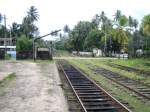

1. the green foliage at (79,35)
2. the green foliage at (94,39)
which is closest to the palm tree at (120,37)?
the green foliage at (94,39)

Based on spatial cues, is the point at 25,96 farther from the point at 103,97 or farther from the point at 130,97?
the point at 130,97

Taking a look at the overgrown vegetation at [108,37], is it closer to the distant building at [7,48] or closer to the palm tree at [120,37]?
the palm tree at [120,37]

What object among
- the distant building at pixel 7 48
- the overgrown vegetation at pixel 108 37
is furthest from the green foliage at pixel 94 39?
the distant building at pixel 7 48

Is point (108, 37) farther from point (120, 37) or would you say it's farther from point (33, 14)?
point (33, 14)

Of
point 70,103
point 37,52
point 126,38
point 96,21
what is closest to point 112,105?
point 70,103

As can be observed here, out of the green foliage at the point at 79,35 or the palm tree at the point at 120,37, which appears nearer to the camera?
the palm tree at the point at 120,37

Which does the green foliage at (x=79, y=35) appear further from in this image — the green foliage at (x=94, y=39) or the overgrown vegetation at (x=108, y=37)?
the green foliage at (x=94, y=39)

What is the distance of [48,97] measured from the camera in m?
18.5

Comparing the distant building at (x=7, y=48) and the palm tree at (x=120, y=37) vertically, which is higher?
the palm tree at (x=120, y=37)

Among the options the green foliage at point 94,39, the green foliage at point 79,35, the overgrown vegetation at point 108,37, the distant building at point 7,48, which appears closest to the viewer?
the distant building at point 7,48

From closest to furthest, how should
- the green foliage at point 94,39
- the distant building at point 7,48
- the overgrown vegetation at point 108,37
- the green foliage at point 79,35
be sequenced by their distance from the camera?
the distant building at point 7,48, the overgrown vegetation at point 108,37, the green foliage at point 94,39, the green foliage at point 79,35

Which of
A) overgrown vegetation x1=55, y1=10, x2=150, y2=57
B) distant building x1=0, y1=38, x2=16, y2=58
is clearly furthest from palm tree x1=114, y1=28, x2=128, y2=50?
distant building x1=0, y1=38, x2=16, y2=58

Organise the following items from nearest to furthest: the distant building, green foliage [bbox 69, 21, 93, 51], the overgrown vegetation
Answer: the distant building
the overgrown vegetation
green foliage [bbox 69, 21, 93, 51]

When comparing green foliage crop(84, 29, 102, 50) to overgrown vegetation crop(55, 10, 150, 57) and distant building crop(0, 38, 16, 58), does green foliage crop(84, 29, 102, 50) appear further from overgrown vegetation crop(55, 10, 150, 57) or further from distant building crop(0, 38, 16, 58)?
distant building crop(0, 38, 16, 58)
